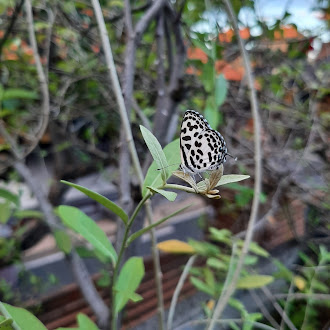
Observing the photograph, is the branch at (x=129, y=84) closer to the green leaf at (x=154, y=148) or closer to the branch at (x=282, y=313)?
the green leaf at (x=154, y=148)

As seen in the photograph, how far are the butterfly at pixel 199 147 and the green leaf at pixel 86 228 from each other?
136 millimetres

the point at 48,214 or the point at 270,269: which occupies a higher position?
the point at 48,214

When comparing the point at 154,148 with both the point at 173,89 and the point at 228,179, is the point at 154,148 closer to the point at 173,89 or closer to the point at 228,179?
the point at 228,179

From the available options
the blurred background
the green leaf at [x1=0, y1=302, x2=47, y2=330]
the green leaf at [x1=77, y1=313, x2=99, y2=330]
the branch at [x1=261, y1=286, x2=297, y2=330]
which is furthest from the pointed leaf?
the green leaf at [x1=0, y1=302, x2=47, y2=330]

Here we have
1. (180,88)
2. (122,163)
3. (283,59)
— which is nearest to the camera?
(122,163)

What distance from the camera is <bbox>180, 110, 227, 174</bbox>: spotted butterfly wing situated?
0.25 m

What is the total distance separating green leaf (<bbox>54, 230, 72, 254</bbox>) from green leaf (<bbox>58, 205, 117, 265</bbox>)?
0.35 metres

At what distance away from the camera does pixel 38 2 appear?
106cm

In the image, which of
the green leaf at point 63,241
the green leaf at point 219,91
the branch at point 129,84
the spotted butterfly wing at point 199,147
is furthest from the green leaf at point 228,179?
the green leaf at point 63,241

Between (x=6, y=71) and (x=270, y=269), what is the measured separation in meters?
1.08

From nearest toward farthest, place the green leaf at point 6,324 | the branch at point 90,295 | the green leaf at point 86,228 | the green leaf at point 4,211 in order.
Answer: the green leaf at point 6,324 → the green leaf at point 86,228 → the branch at point 90,295 → the green leaf at point 4,211

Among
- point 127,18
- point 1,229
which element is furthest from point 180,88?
point 1,229

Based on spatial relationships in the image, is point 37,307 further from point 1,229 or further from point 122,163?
point 122,163

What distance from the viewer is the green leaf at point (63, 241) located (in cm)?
67
